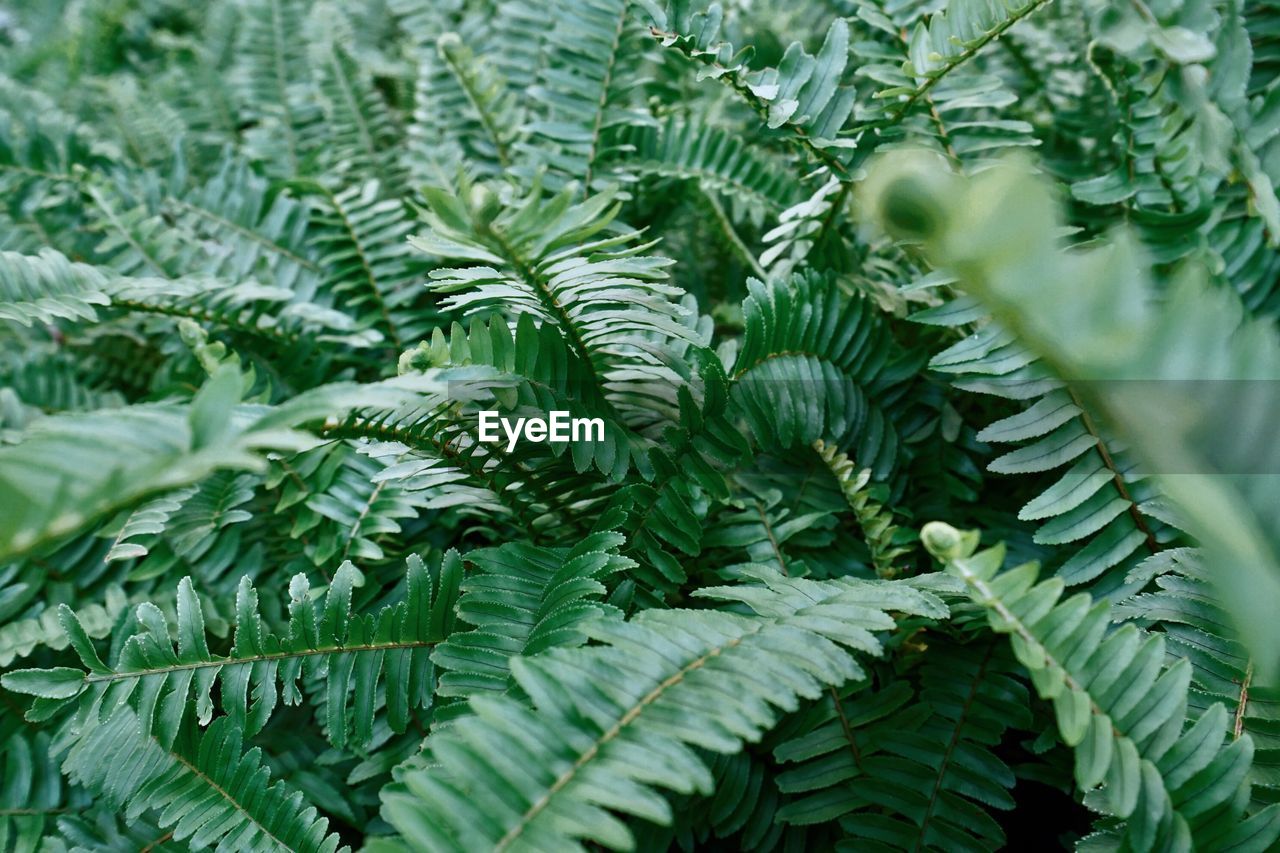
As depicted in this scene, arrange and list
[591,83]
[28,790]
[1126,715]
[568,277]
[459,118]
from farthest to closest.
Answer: [459,118], [591,83], [28,790], [568,277], [1126,715]

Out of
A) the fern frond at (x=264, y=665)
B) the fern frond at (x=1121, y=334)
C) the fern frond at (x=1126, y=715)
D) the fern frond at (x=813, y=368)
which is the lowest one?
the fern frond at (x=264, y=665)

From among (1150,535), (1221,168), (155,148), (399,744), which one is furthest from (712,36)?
(155,148)

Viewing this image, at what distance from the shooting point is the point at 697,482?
67 cm

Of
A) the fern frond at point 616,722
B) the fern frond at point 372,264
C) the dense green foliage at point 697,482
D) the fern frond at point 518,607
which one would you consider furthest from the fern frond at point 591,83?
the fern frond at point 616,722

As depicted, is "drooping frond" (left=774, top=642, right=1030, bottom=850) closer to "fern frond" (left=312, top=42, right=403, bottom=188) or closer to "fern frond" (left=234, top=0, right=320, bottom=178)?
"fern frond" (left=312, top=42, right=403, bottom=188)

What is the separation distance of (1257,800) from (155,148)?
1431 mm

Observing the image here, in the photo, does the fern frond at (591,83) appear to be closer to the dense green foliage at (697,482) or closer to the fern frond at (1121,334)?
the dense green foliage at (697,482)

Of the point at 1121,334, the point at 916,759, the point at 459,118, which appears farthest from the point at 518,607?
the point at 459,118

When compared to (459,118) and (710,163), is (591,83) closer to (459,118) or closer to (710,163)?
(710,163)

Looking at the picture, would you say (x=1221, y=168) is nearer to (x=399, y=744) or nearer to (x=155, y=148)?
(x=399, y=744)

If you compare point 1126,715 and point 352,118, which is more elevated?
point 352,118

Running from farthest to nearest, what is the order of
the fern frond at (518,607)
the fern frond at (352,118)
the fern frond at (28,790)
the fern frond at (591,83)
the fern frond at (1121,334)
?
the fern frond at (352,118) → the fern frond at (591,83) → the fern frond at (28,790) → the fern frond at (518,607) → the fern frond at (1121,334)

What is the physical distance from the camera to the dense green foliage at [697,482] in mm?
420

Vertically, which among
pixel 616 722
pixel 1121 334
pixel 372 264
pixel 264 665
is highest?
pixel 1121 334
